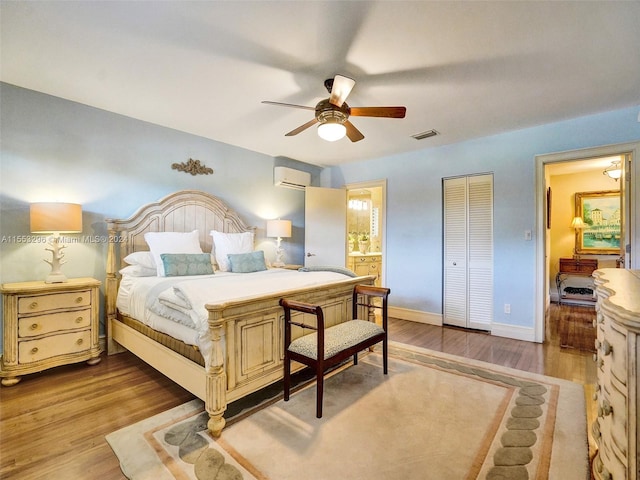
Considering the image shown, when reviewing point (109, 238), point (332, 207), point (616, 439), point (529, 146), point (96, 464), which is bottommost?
point (96, 464)

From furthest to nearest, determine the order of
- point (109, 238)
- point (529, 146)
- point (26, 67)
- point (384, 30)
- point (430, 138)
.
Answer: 1. point (430, 138)
2. point (529, 146)
3. point (109, 238)
4. point (26, 67)
5. point (384, 30)

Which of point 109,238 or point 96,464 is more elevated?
point 109,238

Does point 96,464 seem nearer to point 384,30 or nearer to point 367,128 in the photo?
point 384,30

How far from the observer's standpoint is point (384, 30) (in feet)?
→ 6.34

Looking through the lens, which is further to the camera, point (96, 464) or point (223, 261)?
point (223, 261)

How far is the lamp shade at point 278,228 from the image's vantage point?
4.53 metres

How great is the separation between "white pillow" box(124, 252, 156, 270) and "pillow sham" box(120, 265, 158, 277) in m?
0.04

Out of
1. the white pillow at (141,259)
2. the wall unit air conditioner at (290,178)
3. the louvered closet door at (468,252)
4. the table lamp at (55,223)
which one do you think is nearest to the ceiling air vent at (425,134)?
the louvered closet door at (468,252)

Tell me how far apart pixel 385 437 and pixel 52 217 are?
307 cm

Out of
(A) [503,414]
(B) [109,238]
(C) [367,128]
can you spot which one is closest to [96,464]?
(B) [109,238]

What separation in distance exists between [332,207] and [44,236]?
3599mm

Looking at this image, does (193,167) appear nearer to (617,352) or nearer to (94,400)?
(94,400)

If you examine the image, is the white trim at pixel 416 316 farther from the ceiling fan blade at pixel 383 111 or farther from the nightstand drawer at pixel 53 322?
the nightstand drawer at pixel 53 322

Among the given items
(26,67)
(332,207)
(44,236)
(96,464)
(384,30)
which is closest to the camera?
(96,464)
